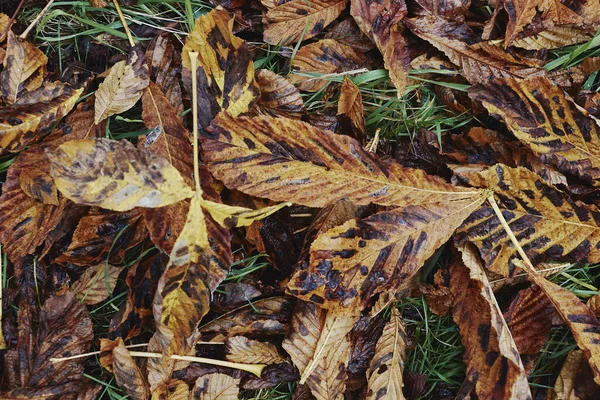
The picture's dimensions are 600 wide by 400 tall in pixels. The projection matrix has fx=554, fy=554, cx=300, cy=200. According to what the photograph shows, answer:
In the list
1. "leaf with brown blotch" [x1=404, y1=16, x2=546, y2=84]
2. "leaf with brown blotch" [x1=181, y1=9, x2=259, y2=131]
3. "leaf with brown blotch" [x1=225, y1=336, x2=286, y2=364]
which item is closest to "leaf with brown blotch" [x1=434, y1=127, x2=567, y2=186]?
"leaf with brown blotch" [x1=404, y1=16, x2=546, y2=84]

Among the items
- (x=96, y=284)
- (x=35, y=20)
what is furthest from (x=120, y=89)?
(x=96, y=284)

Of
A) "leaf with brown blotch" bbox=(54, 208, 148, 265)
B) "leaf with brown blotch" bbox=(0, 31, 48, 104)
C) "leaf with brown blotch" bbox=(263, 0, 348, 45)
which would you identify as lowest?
"leaf with brown blotch" bbox=(54, 208, 148, 265)

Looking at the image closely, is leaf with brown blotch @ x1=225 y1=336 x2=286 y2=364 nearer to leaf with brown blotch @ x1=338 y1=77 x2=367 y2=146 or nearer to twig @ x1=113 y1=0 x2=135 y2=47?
leaf with brown blotch @ x1=338 y1=77 x2=367 y2=146

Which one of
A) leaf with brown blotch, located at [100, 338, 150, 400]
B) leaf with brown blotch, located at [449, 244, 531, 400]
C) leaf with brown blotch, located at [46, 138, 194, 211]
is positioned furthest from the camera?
leaf with brown blotch, located at [100, 338, 150, 400]

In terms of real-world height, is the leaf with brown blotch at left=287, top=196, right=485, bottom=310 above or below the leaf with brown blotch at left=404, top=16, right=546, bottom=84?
below

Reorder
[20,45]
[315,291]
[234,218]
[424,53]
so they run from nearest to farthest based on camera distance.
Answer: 1. [234,218]
2. [315,291]
3. [20,45]
4. [424,53]

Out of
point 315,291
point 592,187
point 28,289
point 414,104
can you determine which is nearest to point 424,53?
point 414,104

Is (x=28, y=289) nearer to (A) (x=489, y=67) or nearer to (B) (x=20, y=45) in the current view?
(B) (x=20, y=45)
